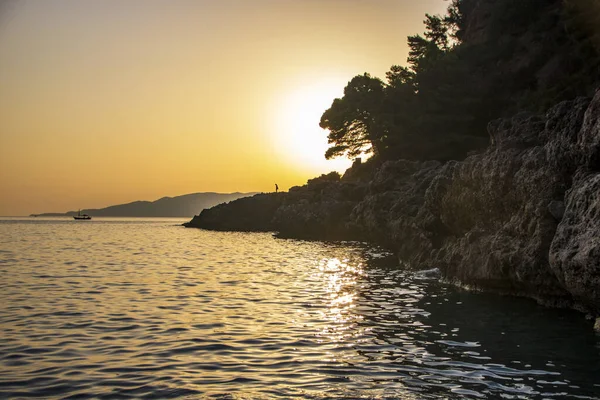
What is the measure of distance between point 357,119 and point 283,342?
71.8 m

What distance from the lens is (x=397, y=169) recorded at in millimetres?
59812

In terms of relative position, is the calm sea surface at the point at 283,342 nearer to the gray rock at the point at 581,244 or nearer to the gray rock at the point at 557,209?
the gray rock at the point at 581,244

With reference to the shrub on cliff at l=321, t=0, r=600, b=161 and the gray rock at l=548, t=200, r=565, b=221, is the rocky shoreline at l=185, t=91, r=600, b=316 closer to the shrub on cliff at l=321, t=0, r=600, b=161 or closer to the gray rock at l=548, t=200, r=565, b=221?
the gray rock at l=548, t=200, r=565, b=221

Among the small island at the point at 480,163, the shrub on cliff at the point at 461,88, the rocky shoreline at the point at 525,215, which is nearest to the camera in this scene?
the rocky shoreline at the point at 525,215

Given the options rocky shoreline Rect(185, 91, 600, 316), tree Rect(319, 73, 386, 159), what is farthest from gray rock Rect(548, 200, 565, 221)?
tree Rect(319, 73, 386, 159)

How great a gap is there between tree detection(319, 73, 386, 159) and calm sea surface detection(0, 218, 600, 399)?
55995mm

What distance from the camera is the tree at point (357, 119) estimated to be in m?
79.2

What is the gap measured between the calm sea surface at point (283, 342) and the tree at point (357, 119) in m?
56.0

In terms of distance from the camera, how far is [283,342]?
13609mm

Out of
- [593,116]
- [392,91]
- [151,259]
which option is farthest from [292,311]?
[392,91]

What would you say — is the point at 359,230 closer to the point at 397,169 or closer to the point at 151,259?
the point at 397,169

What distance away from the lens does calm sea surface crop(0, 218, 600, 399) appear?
10109mm

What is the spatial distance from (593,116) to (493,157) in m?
7.61

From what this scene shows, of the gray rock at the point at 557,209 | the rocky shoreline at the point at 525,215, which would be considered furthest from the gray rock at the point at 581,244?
the gray rock at the point at 557,209
